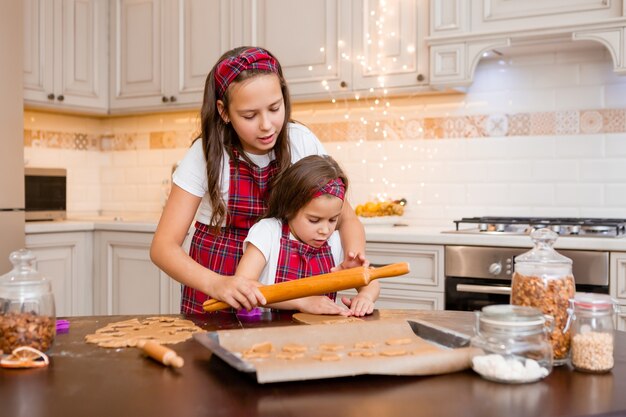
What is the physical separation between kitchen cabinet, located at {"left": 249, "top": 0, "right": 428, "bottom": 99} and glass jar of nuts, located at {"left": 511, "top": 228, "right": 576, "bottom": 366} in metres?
2.07

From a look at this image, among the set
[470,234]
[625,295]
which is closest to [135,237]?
[470,234]

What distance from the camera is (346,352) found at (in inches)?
43.3

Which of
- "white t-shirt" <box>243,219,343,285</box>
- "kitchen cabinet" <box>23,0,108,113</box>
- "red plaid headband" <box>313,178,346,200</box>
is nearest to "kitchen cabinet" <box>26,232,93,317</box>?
"kitchen cabinet" <box>23,0,108,113</box>

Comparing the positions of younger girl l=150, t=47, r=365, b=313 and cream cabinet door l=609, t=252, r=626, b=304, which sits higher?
younger girl l=150, t=47, r=365, b=313

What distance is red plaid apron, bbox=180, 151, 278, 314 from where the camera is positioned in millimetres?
1884

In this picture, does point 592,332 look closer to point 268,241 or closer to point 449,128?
point 268,241

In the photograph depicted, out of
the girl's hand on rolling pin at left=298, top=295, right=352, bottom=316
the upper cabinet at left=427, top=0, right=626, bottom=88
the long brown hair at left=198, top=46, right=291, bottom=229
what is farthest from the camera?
the upper cabinet at left=427, top=0, right=626, bottom=88

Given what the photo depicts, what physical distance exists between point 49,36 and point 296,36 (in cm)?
137

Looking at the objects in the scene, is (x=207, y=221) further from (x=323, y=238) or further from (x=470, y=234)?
(x=470, y=234)

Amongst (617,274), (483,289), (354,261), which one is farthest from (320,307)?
(617,274)

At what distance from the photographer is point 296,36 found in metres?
3.44

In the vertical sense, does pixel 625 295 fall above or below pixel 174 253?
below

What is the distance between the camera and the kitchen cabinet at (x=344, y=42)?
3.17 meters

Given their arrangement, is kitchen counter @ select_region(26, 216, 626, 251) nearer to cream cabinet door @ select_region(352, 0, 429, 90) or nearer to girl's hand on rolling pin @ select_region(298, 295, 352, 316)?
cream cabinet door @ select_region(352, 0, 429, 90)
